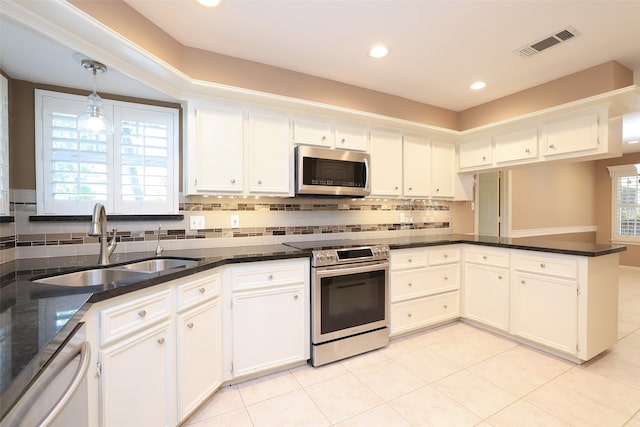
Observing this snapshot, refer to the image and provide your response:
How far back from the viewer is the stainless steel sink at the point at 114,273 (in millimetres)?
Answer: 1566

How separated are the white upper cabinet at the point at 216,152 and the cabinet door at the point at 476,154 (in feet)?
9.00

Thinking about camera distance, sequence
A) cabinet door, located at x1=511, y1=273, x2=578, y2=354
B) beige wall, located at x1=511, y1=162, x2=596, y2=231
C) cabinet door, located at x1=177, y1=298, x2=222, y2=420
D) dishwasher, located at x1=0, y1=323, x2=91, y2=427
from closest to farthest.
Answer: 1. dishwasher, located at x1=0, y1=323, x2=91, y2=427
2. cabinet door, located at x1=177, y1=298, x2=222, y2=420
3. cabinet door, located at x1=511, y1=273, x2=578, y2=354
4. beige wall, located at x1=511, y1=162, x2=596, y2=231

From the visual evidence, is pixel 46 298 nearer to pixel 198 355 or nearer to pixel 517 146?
pixel 198 355

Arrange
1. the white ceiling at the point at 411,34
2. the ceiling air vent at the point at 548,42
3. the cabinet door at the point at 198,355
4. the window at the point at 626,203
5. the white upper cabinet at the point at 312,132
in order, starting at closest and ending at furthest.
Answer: the cabinet door at the point at 198,355 < the white ceiling at the point at 411,34 < the ceiling air vent at the point at 548,42 < the white upper cabinet at the point at 312,132 < the window at the point at 626,203

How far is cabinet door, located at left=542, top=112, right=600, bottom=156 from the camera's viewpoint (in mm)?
2518

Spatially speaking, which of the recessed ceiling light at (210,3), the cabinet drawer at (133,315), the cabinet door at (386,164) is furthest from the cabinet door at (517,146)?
the cabinet drawer at (133,315)

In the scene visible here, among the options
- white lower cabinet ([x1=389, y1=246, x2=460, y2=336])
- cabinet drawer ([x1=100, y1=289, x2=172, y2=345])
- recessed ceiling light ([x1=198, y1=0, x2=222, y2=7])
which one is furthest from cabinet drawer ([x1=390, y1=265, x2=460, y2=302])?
recessed ceiling light ([x1=198, y1=0, x2=222, y2=7])

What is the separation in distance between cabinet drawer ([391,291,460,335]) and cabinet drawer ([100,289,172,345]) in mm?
1983

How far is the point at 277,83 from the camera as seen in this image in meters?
2.54

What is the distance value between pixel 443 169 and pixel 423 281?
1.47m

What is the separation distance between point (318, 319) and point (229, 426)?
0.89m

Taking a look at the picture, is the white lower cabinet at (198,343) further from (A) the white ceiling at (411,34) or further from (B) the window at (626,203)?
(B) the window at (626,203)

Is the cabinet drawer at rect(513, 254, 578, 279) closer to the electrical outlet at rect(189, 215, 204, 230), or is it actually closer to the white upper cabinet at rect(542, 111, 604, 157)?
the white upper cabinet at rect(542, 111, 604, 157)

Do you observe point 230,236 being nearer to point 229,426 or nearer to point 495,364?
point 229,426
